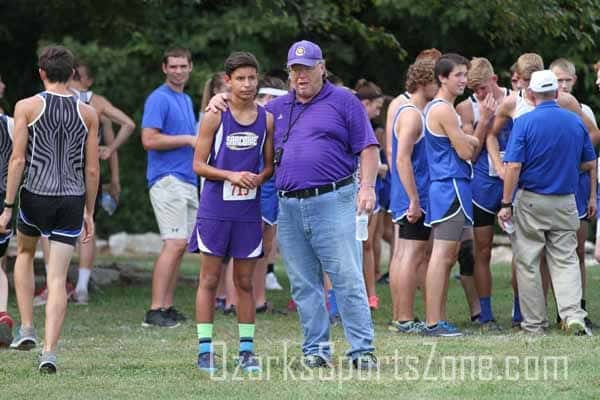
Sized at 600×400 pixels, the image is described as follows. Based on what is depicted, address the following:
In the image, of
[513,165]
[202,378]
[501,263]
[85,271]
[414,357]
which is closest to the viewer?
[202,378]

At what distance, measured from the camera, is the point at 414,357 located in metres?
8.74

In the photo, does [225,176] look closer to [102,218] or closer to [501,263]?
[501,263]

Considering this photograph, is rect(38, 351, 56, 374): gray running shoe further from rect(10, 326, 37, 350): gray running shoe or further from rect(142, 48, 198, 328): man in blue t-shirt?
rect(142, 48, 198, 328): man in blue t-shirt

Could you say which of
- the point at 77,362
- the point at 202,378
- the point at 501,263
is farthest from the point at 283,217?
the point at 501,263

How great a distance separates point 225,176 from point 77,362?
1.64 m

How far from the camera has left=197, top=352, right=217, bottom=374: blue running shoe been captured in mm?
8305

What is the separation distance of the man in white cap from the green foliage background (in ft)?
14.4

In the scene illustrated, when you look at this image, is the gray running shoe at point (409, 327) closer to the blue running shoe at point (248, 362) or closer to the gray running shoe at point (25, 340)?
the blue running shoe at point (248, 362)

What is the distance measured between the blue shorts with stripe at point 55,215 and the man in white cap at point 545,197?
3.29 m

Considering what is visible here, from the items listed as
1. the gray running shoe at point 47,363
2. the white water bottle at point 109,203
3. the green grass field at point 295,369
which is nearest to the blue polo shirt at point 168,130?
the green grass field at point 295,369

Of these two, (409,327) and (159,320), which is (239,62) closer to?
(409,327)

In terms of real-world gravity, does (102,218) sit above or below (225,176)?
below

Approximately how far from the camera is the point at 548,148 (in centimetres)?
1005

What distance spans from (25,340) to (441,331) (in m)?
3.00
